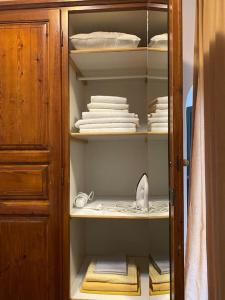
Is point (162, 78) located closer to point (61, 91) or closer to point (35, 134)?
point (61, 91)

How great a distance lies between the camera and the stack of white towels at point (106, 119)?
142 cm

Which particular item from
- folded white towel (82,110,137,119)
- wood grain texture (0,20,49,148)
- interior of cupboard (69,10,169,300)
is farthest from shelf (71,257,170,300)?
folded white towel (82,110,137,119)

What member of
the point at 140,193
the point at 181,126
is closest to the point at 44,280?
the point at 140,193

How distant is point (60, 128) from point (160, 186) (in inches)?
22.9

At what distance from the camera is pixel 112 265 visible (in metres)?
1.52

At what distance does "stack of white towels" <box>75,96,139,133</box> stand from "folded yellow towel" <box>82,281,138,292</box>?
801 millimetres

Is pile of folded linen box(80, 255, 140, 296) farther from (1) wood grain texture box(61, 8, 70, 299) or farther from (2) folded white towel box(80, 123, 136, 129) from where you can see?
(2) folded white towel box(80, 123, 136, 129)

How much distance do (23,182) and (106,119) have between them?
54 cm

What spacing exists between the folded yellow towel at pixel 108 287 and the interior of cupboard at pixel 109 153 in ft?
0.14

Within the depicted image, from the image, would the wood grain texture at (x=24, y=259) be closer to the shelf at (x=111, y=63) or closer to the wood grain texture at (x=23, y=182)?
the wood grain texture at (x=23, y=182)

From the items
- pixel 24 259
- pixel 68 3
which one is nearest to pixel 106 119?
pixel 68 3

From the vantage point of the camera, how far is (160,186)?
1058 mm

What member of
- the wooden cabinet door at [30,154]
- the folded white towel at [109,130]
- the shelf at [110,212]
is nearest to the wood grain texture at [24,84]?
the wooden cabinet door at [30,154]

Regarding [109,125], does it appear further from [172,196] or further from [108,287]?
[108,287]
